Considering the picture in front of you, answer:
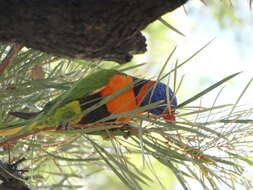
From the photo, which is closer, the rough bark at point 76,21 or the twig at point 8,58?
the rough bark at point 76,21

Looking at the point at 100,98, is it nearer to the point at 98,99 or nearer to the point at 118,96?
the point at 98,99

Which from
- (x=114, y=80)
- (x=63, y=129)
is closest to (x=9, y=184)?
(x=63, y=129)

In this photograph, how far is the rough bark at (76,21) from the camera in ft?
1.83

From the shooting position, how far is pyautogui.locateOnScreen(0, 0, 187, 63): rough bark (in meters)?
0.56

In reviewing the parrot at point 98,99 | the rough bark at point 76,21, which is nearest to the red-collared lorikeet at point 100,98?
the parrot at point 98,99

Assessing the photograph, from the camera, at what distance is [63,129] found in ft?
2.53

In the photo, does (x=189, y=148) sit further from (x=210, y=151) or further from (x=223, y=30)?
(x=223, y=30)

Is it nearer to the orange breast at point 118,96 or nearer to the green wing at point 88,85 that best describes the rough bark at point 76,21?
the green wing at point 88,85

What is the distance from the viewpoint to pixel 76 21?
1.87 ft

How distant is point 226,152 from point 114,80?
36 cm

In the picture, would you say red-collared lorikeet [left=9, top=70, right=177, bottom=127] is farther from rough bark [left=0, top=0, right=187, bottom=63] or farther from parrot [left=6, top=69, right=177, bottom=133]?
rough bark [left=0, top=0, right=187, bottom=63]

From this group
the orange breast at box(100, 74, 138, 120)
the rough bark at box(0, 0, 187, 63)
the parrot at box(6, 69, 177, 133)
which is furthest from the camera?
the orange breast at box(100, 74, 138, 120)

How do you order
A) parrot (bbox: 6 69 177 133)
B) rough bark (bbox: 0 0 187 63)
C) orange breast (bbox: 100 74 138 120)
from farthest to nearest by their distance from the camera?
orange breast (bbox: 100 74 138 120) < parrot (bbox: 6 69 177 133) < rough bark (bbox: 0 0 187 63)

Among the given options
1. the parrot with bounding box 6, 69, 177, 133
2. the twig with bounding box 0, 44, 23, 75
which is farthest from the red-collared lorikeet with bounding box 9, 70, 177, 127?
the twig with bounding box 0, 44, 23, 75
